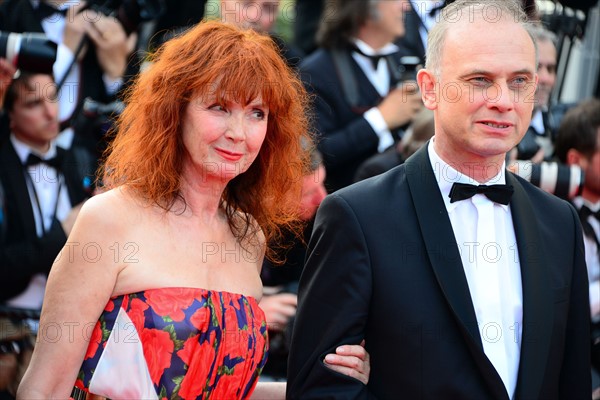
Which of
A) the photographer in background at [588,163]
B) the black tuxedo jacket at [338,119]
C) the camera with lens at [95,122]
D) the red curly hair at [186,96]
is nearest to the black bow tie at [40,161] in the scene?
the camera with lens at [95,122]

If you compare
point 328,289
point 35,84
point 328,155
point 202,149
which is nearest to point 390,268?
point 328,289

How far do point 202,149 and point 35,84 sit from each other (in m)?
1.76

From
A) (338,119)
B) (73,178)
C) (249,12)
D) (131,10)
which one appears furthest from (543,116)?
(73,178)

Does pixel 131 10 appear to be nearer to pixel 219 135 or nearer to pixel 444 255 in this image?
pixel 219 135

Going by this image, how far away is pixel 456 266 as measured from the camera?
2309 millimetres

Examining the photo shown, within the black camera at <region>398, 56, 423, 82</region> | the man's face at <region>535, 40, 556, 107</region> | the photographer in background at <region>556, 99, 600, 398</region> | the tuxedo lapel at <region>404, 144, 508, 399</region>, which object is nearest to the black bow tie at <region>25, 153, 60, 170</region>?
the black camera at <region>398, 56, 423, 82</region>

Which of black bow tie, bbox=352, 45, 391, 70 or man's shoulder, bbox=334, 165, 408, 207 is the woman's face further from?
black bow tie, bbox=352, 45, 391, 70

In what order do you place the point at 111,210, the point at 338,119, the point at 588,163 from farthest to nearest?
the point at 338,119 → the point at 588,163 → the point at 111,210

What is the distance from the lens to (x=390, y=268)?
2312 millimetres

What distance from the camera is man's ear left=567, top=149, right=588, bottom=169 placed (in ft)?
13.7

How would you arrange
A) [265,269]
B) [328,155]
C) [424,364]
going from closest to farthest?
[424,364] < [265,269] < [328,155]

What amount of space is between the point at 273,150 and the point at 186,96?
1.22 feet

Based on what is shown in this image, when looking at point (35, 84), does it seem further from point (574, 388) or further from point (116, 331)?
point (574, 388)

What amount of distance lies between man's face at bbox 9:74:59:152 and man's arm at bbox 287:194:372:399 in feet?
6.36
